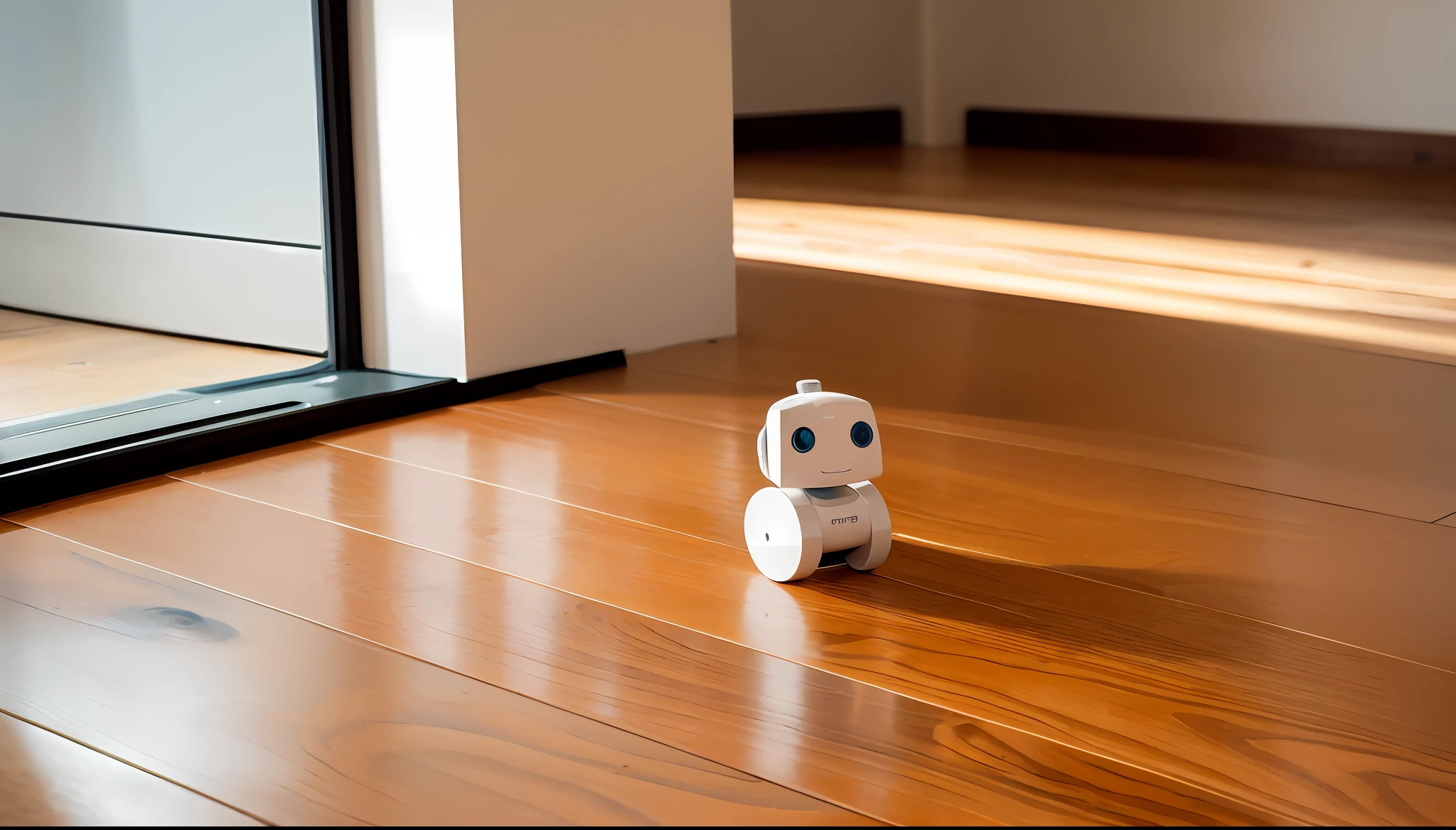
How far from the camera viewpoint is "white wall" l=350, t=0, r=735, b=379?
1477mm

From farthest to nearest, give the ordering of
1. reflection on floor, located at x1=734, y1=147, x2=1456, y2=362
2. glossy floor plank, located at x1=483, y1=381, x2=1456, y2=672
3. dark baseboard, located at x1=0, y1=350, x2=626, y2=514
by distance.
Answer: reflection on floor, located at x1=734, y1=147, x2=1456, y2=362
dark baseboard, located at x1=0, y1=350, x2=626, y2=514
glossy floor plank, located at x1=483, y1=381, x2=1456, y2=672

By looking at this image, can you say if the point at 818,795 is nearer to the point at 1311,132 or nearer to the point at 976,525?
the point at 976,525

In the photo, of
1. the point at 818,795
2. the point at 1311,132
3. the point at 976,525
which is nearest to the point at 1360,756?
the point at 818,795

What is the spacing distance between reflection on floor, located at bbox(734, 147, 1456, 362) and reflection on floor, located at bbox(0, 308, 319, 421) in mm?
1185

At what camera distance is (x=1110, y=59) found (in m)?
4.43

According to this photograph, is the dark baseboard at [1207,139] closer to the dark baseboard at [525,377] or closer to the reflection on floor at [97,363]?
the dark baseboard at [525,377]

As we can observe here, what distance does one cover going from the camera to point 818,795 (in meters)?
0.67

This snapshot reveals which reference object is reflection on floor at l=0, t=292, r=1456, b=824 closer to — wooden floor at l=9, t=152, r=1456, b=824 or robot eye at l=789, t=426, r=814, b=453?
wooden floor at l=9, t=152, r=1456, b=824

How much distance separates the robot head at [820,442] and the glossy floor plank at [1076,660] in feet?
0.28

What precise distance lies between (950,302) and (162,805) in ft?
5.24

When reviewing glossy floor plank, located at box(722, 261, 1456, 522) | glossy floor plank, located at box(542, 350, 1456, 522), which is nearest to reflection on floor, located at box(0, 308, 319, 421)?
glossy floor plank, located at box(542, 350, 1456, 522)

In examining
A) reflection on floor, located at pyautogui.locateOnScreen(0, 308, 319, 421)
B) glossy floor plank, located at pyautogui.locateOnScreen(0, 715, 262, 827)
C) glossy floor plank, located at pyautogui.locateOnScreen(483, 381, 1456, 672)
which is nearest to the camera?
glossy floor plank, located at pyautogui.locateOnScreen(0, 715, 262, 827)

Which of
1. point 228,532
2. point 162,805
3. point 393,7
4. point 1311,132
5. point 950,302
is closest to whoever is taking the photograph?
point 162,805

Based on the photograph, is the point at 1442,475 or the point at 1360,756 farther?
the point at 1442,475
